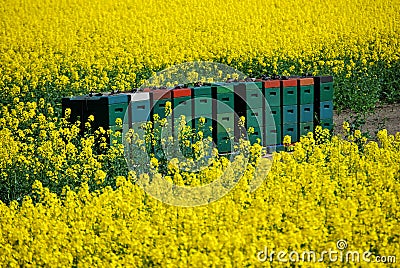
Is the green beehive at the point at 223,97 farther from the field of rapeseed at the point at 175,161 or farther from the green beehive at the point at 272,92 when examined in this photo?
the field of rapeseed at the point at 175,161

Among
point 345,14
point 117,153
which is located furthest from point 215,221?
point 345,14

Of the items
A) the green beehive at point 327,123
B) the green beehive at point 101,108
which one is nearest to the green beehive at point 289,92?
the green beehive at point 327,123

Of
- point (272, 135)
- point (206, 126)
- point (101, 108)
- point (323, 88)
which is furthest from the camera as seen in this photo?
point (323, 88)

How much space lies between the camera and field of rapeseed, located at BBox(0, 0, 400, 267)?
6.30m

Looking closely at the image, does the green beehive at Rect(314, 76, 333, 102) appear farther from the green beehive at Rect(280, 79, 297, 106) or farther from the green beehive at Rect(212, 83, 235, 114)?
the green beehive at Rect(212, 83, 235, 114)

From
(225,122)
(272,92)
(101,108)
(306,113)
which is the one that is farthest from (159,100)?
(306,113)

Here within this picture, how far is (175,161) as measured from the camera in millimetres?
8867

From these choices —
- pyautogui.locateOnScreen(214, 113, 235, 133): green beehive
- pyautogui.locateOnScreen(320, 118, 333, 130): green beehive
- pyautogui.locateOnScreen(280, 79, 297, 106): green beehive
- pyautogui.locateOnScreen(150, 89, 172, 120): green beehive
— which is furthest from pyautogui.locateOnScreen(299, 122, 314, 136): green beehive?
pyautogui.locateOnScreen(150, 89, 172, 120): green beehive

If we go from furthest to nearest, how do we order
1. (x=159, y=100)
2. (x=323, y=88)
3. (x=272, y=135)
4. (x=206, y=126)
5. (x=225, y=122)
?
(x=323, y=88), (x=272, y=135), (x=225, y=122), (x=206, y=126), (x=159, y=100)

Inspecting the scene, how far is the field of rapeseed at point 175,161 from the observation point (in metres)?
6.30

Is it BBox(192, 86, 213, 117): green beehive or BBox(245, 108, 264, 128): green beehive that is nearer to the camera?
BBox(192, 86, 213, 117): green beehive

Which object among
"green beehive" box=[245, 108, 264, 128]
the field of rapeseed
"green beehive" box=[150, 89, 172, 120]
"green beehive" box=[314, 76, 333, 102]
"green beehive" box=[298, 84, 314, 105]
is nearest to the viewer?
the field of rapeseed

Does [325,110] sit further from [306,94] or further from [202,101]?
[202,101]

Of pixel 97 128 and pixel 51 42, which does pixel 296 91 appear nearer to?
pixel 97 128
